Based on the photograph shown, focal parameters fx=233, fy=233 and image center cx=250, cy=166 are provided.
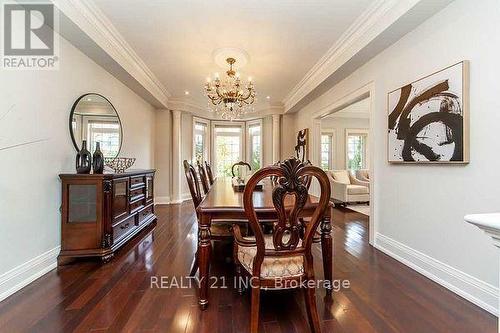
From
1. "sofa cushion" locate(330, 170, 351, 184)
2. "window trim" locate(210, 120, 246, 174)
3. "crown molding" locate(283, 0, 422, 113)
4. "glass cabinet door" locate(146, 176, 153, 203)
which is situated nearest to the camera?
"crown molding" locate(283, 0, 422, 113)

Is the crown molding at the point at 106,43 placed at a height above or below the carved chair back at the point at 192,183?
above

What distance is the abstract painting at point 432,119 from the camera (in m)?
1.84

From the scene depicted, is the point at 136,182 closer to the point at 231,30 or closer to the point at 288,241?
the point at 231,30

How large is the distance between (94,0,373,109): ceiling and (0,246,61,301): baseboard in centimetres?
252

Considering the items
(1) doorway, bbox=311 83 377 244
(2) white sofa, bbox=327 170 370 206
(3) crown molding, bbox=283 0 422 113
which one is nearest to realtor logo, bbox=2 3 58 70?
(3) crown molding, bbox=283 0 422 113

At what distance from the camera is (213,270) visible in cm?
227

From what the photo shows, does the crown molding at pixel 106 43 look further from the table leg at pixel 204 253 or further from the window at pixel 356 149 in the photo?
the window at pixel 356 149

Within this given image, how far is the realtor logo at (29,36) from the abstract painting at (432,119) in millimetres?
3441

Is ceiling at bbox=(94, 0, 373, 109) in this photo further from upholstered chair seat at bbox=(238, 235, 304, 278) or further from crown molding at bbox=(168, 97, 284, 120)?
upholstered chair seat at bbox=(238, 235, 304, 278)

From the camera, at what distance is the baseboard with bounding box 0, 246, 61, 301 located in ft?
5.89

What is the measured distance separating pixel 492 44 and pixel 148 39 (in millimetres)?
3405

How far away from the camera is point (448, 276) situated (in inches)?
77.1

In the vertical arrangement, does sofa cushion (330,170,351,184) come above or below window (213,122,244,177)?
below

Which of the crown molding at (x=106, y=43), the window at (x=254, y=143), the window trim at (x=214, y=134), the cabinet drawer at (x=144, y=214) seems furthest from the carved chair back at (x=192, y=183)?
the window trim at (x=214, y=134)
